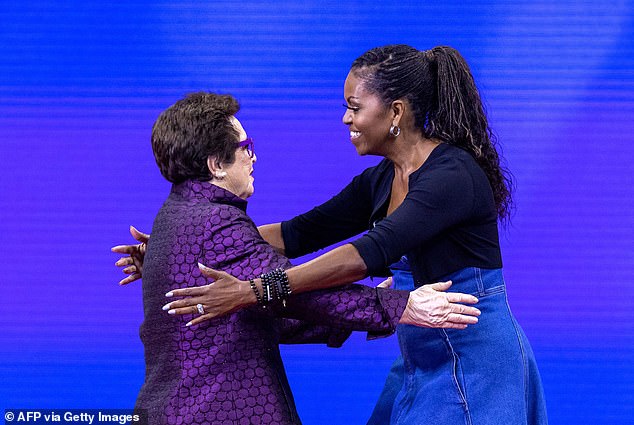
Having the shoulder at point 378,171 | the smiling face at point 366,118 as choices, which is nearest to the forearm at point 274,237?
the shoulder at point 378,171

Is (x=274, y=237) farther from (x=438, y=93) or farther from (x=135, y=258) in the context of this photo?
(x=438, y=93)

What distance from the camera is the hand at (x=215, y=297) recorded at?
6.96 ft

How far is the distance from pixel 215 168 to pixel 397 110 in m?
0.45

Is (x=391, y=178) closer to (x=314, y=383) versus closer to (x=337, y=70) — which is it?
(x=337, y=70)

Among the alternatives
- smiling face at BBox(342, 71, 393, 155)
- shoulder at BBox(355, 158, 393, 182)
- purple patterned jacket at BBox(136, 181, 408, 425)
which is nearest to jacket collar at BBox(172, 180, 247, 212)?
purple patterned jacket at BBox(136, 181, 408, 425)

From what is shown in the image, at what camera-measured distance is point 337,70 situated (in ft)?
12.9

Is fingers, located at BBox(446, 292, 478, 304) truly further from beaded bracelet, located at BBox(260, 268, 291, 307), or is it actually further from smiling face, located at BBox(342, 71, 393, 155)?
smiling face, located at BBox(342, 71, 393, 155)

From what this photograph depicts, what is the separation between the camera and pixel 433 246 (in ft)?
7.59

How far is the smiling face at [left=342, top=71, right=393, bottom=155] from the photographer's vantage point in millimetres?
2453

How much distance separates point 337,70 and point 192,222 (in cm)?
182

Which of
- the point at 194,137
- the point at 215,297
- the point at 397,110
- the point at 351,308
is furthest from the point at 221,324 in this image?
the point at 397,110

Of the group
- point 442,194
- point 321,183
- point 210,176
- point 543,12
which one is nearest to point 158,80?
point 321,183

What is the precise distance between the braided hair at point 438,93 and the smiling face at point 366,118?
0.06 ft

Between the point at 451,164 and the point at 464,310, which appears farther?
the point at 451,164
